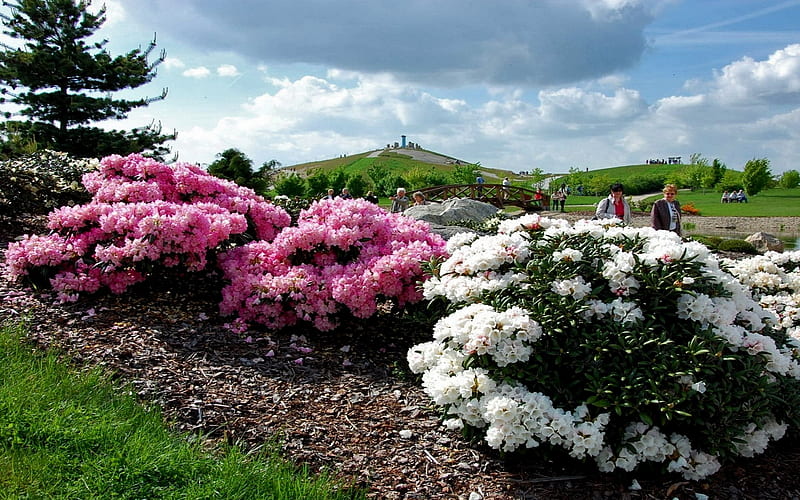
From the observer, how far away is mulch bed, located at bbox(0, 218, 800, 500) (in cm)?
310

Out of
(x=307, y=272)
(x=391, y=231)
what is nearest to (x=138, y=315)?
(x=307, y=272)

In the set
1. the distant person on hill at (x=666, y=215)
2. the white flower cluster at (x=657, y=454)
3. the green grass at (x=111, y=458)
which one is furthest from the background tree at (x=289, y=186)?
the white flower cluster at (x=657, y=454)

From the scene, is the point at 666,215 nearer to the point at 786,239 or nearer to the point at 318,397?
the point at 318,397

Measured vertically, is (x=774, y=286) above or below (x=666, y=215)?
below

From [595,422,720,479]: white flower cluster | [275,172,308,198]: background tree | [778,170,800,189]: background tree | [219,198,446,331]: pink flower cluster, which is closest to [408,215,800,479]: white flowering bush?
[595,422,720,479]: white flower cluster

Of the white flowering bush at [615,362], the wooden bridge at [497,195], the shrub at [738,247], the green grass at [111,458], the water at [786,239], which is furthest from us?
the wooden bridge at [497,195]

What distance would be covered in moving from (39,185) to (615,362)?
8.14 metres

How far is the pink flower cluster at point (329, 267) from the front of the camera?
473 centimetres

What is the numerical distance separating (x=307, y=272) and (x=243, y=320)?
2.26 ft

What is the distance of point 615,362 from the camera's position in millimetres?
3139

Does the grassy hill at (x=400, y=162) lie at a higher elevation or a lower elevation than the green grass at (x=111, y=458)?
higher

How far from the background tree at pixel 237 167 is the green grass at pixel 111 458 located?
59.1 ft

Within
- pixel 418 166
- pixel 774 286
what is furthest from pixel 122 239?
pixel 418 166

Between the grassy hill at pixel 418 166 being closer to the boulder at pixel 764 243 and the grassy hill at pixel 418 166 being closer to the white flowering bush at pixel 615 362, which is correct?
the boulder at pixel 764 243
